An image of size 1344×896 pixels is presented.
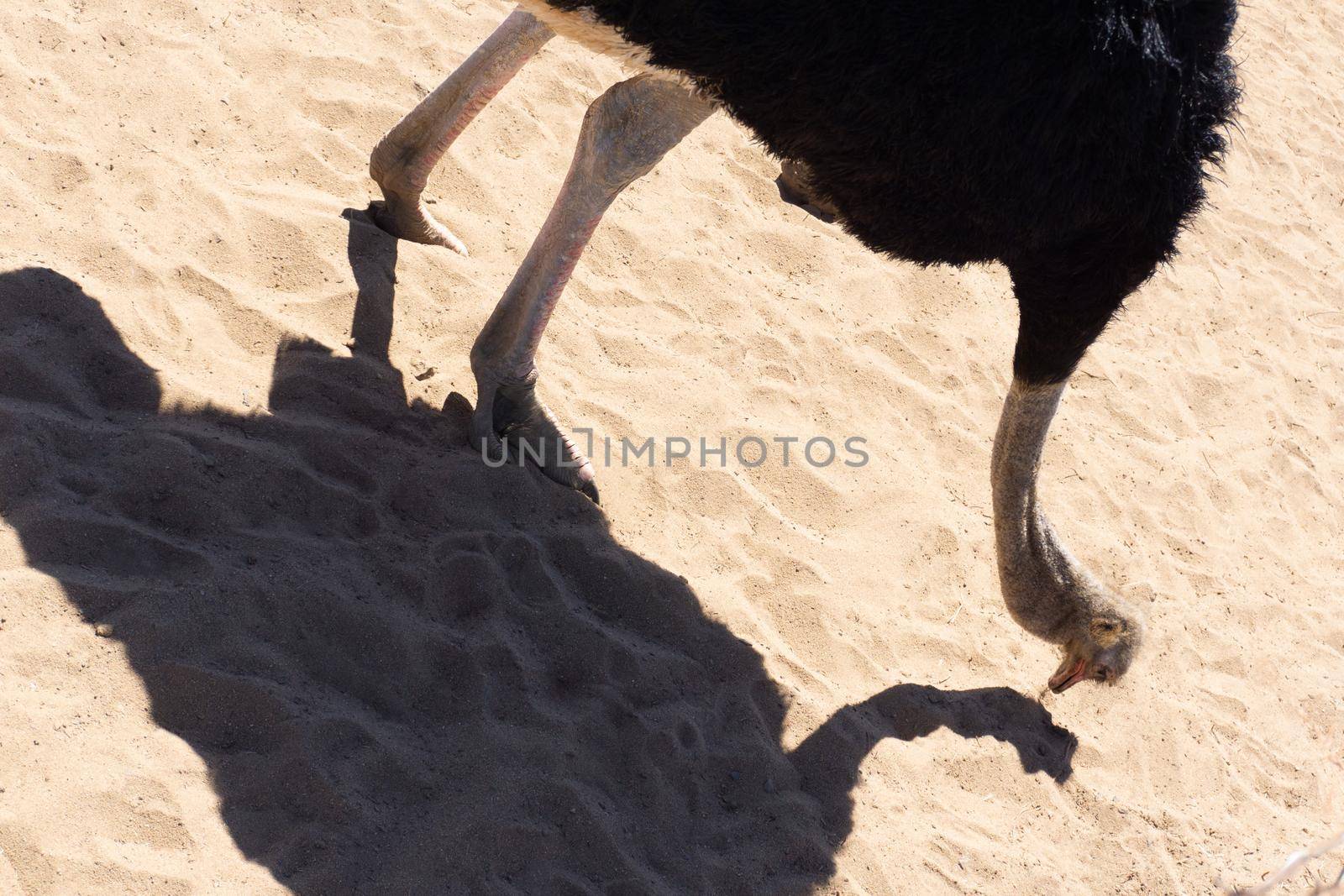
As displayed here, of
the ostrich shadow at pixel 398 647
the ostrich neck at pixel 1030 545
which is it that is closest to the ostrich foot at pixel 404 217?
the ostrich shadow at pixel 398 647

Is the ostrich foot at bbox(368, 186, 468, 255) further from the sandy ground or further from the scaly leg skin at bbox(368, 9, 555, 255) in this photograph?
the sandy ground

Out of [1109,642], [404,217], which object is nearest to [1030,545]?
[1109,642]

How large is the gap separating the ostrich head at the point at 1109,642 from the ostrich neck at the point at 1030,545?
3 centimetres

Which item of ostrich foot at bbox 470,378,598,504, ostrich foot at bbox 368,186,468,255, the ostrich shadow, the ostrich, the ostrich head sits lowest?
the ostrich shadow

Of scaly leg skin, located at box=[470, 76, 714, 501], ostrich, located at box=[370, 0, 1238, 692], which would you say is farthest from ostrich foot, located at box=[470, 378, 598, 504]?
ostrich, located at box=[370, 0, 1238, 692]

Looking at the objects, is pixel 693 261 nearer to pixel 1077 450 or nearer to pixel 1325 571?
pixel 1077 450

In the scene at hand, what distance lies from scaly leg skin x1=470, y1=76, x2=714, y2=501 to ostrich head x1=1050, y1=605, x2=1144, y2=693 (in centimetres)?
150

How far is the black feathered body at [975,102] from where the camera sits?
92.1 inches

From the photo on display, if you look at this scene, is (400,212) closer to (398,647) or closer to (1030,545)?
(398,647)

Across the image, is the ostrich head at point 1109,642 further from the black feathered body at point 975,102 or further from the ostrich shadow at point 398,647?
the black feathered body at point 975,102

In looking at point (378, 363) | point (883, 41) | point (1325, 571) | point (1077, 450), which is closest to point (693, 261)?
point (378, 363)

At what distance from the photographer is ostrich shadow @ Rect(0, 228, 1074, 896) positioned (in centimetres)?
243

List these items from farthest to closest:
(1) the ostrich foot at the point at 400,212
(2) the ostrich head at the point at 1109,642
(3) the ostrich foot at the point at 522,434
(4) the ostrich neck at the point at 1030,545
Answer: (1) the ostrich foot at the point at 400,212 < (3) the ostrich foot at the point at 522,434 < (2) the ostrich head at the point at 1109,642 < (4) the ostrich neck at the point at 1030,545

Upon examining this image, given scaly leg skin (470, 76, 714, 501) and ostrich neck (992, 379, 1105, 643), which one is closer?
scaly leg skin (470, 76, 714, 501)
